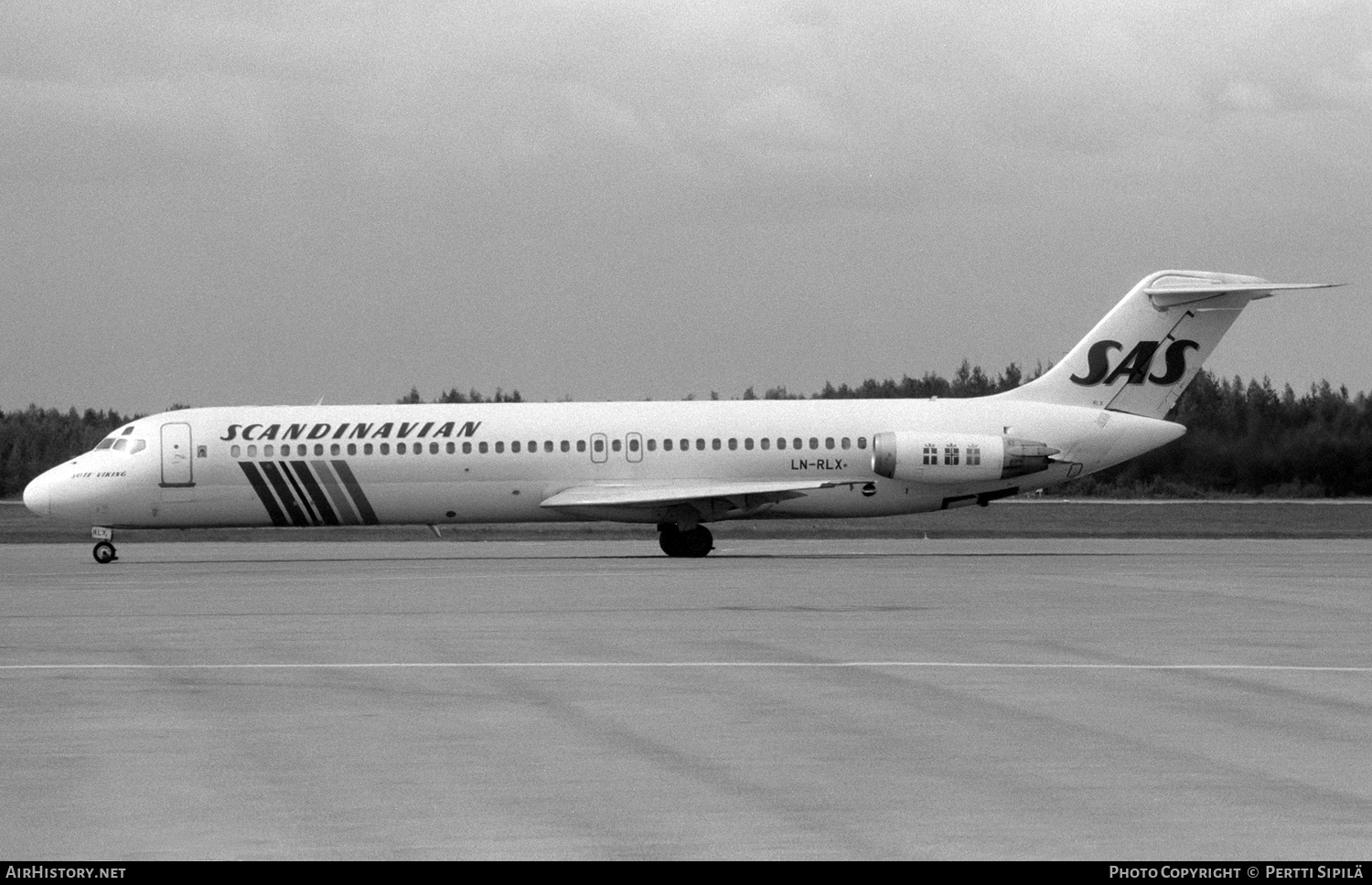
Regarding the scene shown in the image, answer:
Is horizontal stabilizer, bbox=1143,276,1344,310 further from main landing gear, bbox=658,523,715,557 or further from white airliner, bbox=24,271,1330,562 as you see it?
main landing gear, bbox=658,523,715,557

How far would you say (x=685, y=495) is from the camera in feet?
119

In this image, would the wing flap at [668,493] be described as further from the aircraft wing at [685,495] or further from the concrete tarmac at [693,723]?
the concrete tarmac at [693,723]

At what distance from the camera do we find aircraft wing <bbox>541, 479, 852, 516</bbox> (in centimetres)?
3612

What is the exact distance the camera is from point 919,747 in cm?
1123

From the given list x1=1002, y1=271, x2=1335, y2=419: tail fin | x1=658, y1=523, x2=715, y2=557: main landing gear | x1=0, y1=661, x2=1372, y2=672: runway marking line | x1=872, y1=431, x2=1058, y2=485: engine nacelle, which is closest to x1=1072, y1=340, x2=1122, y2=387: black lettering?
x1=1002, y1=271, x2=1335, y2=419: tail fin

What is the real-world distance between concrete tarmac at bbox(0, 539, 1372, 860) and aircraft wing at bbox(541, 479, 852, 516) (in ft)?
34.3

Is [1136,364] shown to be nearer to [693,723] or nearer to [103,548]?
[103,548]

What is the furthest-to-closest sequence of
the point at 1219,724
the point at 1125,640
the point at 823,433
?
the point at 823,433 < the point at 1125,640 < the point at 1219,724

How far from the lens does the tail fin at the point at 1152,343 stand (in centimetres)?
3759

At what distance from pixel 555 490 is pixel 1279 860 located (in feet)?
98.4

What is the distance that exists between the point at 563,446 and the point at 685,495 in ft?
9.93

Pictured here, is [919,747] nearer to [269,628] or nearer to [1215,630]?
[1215,630]

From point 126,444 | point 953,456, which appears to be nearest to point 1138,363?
point 953,456
